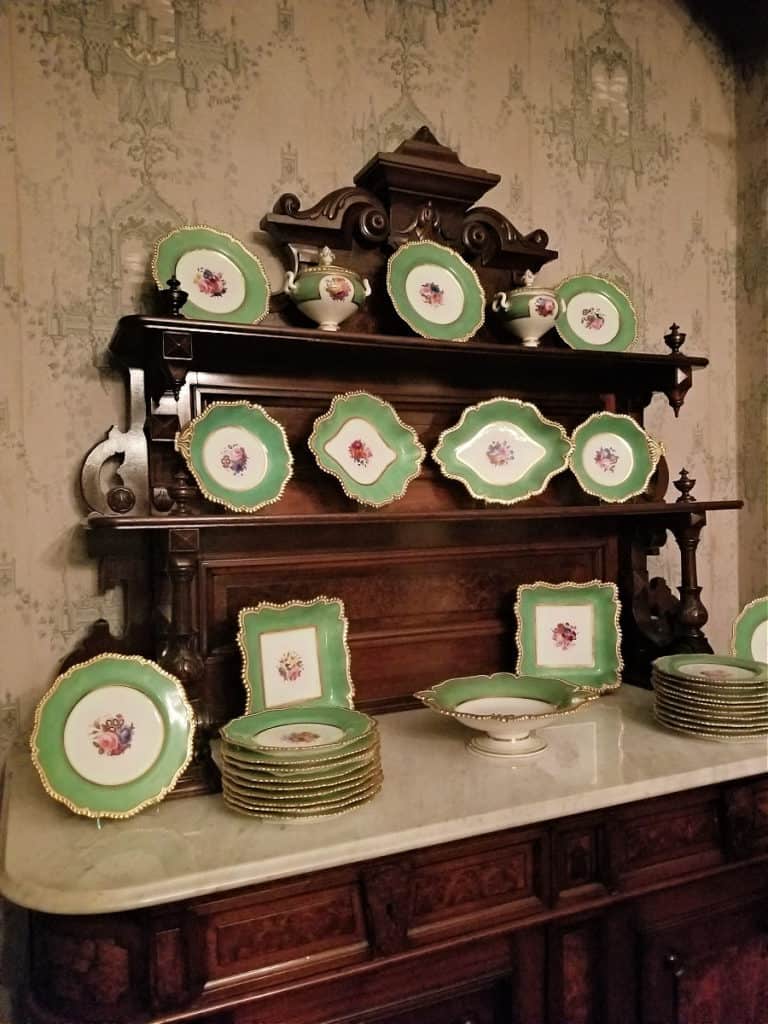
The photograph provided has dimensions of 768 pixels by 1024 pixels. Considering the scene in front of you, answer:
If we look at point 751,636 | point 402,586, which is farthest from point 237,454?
point 751,636

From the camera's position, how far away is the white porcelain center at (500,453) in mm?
1841

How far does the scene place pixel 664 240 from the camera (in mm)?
2293

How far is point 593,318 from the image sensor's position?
2000 millimetres

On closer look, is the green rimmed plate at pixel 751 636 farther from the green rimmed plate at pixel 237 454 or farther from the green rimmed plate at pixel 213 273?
the green rimmed plate at pixel 213 273

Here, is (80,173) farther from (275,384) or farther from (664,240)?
(664,240)

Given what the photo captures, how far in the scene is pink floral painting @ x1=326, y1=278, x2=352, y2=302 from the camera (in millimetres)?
1607

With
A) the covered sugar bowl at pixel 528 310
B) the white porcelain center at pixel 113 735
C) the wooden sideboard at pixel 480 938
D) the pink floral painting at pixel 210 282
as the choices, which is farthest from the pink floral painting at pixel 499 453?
the white porcelain center at pixel 113 735

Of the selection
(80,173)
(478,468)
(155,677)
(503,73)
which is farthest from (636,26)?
(155,677)

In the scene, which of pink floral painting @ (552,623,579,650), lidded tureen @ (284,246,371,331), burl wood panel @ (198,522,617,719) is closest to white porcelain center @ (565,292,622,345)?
burl wood panel @ (198,522,617,719)

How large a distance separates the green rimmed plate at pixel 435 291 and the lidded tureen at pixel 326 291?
0.12 metres

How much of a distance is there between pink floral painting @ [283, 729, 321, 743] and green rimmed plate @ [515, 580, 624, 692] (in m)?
0.66

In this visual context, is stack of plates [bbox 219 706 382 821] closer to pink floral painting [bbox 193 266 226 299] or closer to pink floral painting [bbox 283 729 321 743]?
pink floral painting [bbox 283 729 321 743]

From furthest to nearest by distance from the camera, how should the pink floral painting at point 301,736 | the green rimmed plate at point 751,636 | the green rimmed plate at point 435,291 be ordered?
the green rimmed plate at point 751,636 < the green rimmed plate at point 435,291 < the pink floral painting at point 301,736

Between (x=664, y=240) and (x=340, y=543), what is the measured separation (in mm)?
1347
